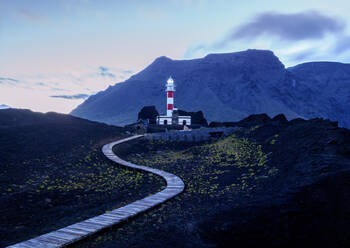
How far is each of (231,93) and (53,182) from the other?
160 metres

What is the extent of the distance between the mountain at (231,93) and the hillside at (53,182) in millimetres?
120989

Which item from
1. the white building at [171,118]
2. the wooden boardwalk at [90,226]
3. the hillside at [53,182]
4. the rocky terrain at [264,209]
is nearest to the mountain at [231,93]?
the white building at [171,118]

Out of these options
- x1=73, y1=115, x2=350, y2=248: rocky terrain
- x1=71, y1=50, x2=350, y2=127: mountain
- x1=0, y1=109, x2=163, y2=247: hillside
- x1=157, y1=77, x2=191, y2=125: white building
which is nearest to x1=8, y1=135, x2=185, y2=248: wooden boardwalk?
x1=73, y1=115, x2=350, y2=248: rocky terrain

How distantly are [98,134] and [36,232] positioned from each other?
2039 centimetres

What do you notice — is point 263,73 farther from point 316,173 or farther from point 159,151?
point 316,173

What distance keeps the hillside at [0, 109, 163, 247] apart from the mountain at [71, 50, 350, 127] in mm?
120989

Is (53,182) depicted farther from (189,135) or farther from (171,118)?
(171,118)

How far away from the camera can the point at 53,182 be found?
1198 centimetres

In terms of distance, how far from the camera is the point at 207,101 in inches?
5969

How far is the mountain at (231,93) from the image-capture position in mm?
152125

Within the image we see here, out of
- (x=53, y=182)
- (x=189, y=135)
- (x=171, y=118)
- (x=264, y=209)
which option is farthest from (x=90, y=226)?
(x=171, y=118)

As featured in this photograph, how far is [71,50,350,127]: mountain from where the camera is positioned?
152125mm

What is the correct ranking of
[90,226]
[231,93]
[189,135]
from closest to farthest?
1. [90,226]
2. [189,135]
3. [231,93]

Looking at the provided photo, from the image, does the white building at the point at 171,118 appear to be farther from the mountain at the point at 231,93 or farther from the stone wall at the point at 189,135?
the mountain at the point at 231,93
